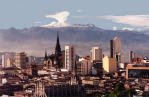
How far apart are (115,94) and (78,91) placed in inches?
360

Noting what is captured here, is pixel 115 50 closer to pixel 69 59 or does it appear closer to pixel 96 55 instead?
pixel 96 55

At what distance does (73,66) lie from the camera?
102312 millimetres

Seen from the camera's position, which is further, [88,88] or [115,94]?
[88,88]

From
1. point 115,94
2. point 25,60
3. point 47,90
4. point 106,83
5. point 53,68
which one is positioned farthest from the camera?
point 25,60

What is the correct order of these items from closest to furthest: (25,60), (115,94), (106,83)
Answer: (115,94)
(106,83)
(25,60)

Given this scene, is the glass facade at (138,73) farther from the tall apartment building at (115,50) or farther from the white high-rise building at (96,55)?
the white high-rise building at (96,55)

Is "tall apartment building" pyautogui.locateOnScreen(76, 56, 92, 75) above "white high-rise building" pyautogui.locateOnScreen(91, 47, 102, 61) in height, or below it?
below

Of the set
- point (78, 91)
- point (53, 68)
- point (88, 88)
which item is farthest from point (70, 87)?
point (53, 68)

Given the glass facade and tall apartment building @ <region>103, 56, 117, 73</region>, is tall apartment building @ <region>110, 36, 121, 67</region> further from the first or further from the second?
the glass facade

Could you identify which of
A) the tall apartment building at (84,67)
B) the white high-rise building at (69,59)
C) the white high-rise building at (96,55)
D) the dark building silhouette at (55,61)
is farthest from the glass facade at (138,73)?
the white high-rise building at (96,55)

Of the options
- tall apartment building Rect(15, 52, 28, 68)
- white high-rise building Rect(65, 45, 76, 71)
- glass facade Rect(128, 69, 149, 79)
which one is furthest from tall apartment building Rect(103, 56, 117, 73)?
glass facade Rect(128, 69, 149, 79)

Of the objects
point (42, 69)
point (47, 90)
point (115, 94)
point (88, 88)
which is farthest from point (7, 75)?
point (115, 94)

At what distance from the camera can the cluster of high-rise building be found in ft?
192

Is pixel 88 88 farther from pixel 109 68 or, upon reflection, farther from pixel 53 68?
pixel 109 68
